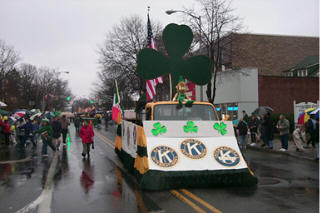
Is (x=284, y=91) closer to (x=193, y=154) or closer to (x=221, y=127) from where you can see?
(x=221, y=127)

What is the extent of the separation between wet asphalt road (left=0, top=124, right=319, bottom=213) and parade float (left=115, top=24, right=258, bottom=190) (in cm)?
28

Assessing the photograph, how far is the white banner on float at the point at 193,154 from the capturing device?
24.2 feet

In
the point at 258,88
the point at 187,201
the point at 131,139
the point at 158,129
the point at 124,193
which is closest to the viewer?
the point at 187,201

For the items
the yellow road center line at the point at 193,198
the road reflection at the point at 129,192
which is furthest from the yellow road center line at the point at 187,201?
the road reflection at the point at 129,192

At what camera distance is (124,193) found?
7.30m

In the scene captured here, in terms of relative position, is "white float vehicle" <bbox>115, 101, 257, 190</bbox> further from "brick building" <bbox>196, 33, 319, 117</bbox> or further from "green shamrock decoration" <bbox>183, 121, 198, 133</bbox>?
"brick building" <bbox>196, 33, 319, 117</bbox>

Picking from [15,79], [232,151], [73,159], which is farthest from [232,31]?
[15,79]

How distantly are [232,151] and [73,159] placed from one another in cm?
760

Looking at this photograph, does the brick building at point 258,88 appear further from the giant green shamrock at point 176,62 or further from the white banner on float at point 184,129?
the white banner on float at point 184,129

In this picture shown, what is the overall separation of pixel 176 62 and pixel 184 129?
10.7 feet

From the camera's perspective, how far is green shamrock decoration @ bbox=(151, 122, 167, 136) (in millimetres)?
8008

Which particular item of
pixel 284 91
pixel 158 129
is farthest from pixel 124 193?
pixel 284 91

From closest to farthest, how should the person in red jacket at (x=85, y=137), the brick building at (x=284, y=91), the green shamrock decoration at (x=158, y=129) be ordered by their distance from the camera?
the green shamrock decoration at (x=158, y=129) → the person in red jacket at (x=85, y=137) → the brick building at (x=284, y=91)

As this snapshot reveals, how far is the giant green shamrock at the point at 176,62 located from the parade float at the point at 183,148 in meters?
0.07
